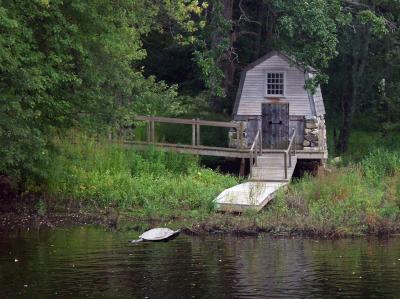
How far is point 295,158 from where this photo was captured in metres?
30.9

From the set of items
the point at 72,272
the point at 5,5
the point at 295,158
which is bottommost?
the point at 72,272

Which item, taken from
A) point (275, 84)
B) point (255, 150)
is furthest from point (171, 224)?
point (275, 84)

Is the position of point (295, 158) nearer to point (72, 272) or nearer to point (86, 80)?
point (86, 80)

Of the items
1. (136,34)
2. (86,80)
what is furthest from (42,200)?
(136,34)

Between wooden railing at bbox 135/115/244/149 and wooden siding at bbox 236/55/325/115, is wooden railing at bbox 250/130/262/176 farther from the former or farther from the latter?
wooden siding at bbox 236/55/325/115

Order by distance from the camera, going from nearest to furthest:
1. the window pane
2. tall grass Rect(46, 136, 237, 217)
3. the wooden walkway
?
the wooden walkway < tall grass Rect(46, 136, 237, 217) < the window pane

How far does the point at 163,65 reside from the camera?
127ft

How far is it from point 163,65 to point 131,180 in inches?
508

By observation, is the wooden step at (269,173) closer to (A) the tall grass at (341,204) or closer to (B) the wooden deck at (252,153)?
(B) the wooden deck at (252,153)

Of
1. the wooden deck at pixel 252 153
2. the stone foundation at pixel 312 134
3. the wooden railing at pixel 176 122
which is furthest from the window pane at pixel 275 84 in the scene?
the wooden railing at pixel 176 122

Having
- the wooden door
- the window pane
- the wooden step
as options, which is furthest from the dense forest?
the wooden door

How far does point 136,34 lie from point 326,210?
295 inches

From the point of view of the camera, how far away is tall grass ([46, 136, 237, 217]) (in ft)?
82.1

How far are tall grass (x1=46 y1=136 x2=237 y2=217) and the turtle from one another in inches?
103
